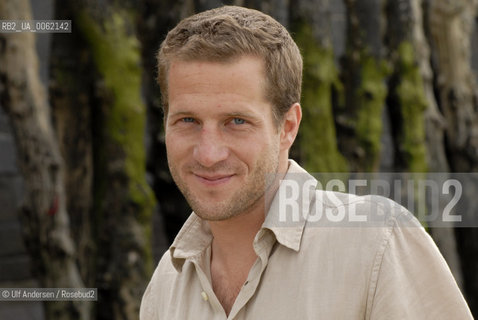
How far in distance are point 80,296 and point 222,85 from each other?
2598 millimetres

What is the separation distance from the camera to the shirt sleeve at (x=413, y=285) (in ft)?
6.12

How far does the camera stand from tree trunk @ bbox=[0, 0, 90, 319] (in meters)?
4.30

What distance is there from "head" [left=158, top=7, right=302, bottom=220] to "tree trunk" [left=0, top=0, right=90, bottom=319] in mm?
2287

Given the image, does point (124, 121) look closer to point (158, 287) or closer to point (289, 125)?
point (158, 287)

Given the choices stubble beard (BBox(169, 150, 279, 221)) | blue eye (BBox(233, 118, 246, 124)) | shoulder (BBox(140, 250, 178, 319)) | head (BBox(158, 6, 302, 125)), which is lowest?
shoulder (BBox(140, 250, 178, 319))

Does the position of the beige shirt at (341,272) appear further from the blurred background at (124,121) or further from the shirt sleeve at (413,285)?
the blurred background at (124,121)

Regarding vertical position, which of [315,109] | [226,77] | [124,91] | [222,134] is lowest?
[222,134]

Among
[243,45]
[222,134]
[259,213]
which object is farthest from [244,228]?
[243,45]

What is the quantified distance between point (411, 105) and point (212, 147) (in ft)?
13.7

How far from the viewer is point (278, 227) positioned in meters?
2.06

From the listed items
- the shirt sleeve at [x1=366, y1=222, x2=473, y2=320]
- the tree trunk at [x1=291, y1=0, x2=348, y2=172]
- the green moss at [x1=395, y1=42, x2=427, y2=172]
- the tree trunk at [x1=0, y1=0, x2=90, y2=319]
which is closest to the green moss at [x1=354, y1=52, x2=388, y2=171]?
the green moss at [x1=395, y1=42, x2=427, y2=172]

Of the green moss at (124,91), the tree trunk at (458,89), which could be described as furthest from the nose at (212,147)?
the tree trunk at (458,89)

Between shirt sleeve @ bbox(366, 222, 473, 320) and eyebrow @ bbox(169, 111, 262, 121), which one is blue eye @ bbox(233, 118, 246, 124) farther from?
shirt sleeve @ bbox(366, 222, 473, 320)

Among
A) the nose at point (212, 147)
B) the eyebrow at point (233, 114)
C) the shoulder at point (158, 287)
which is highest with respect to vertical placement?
the eyebrow at point (233, 114)
